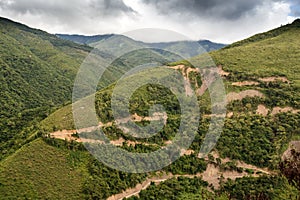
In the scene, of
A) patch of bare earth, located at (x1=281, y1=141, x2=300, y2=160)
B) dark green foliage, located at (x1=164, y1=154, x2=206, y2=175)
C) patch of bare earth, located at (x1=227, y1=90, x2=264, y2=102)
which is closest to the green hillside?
patch of bare earth, located at (x1=227, y1=90, x2=264, y2=102)

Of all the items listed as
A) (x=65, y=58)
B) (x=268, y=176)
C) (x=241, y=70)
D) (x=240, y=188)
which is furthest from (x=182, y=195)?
(x=65, y=58)

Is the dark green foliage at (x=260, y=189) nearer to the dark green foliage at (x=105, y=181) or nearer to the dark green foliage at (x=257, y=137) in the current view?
the dark green foliage at (x=257, y=137)

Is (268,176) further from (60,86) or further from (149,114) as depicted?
(60,86)

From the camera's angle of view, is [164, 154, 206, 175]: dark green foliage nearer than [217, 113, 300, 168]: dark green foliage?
Yes

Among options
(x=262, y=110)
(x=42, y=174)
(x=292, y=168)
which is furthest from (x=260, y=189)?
(x=42, y=174)

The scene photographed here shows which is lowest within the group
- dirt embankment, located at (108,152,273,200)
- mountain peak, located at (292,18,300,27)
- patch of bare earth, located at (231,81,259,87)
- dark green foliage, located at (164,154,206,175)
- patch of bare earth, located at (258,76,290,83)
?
dirt embankment, located at (108,152,273,200)

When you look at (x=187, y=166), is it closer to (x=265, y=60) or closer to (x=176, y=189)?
(x=176, y=189)

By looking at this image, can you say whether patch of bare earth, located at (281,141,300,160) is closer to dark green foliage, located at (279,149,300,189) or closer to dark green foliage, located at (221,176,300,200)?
dark green foliage, located at (279,149,300,189)
